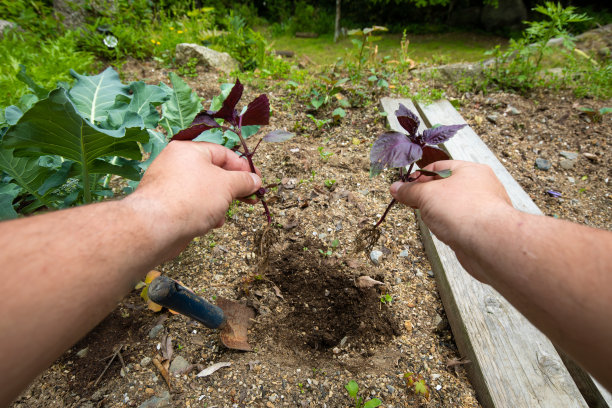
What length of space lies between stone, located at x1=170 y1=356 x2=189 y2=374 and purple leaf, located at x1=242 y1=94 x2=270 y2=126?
107cm

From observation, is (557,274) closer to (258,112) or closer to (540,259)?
(540,259)

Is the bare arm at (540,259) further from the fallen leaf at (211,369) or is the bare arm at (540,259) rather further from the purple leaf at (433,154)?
the fallen leaf at (211,369)

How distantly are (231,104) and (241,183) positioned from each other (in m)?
0.30

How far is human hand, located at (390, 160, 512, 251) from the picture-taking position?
3.03 ft

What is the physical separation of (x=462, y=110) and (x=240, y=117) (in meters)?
2.80

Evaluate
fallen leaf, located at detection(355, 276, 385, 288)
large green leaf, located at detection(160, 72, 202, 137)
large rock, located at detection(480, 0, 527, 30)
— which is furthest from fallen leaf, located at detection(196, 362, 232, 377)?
large rock, located at detection(480, 0, 527, 30)

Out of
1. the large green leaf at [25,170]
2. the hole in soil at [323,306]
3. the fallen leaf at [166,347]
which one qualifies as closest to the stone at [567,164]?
the hole in soil at [323,306]

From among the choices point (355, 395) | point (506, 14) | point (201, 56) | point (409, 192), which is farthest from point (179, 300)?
point (506, 14)

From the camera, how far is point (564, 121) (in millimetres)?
3086

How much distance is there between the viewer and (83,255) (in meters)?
0.71

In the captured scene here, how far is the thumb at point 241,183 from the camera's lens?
110 cm

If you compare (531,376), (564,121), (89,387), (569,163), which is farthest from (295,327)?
(564,121)

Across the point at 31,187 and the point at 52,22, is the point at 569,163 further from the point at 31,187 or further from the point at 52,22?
the point at 52,22

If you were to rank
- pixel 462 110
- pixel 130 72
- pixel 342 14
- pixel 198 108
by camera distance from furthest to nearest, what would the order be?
pixel 342 14 < pixel 130 72 < pixel 462 110 < pixel 198 108
